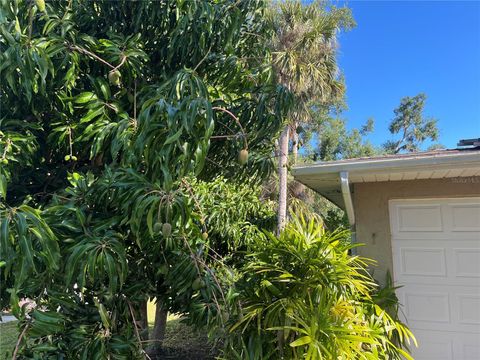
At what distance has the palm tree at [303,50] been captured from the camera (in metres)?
14.1

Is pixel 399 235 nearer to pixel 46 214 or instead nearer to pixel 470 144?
pixel 470 144

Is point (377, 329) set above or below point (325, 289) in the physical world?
below

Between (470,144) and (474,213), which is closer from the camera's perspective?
(474,213)

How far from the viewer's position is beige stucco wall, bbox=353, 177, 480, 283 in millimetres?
5371

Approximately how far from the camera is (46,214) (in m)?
3.18

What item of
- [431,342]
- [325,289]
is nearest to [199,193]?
[325,289]

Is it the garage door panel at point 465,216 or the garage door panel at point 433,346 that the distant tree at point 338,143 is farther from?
the garage door panel at point 433,346

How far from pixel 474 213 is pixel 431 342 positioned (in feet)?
5.66

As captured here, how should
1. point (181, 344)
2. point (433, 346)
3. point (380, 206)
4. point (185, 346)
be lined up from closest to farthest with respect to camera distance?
point (433, 346) → point (380, 206) → point (185, 346) → point (181, 344)

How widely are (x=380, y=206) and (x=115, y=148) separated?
3714 millimetres

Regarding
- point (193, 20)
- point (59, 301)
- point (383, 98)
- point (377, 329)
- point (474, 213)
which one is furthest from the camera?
point (383, 98)

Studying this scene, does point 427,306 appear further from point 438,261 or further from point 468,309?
point 438,261

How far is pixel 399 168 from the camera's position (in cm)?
456

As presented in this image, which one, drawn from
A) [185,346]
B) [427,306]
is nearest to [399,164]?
[427,306]
